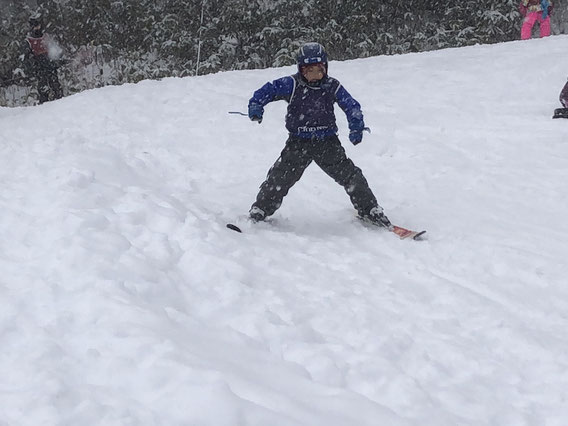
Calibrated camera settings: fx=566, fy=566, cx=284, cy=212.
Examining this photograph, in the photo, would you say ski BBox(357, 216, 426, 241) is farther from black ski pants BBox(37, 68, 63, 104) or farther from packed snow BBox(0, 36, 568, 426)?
black ski pants BBox(37, 68, 63, 104)

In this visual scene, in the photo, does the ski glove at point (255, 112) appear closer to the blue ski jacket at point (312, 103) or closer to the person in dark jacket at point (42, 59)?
the blue ski jacket at point (312, 103)

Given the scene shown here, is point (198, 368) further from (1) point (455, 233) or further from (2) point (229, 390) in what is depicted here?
(1) point (455, 233)

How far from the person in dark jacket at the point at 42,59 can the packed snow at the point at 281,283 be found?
3.91 meters

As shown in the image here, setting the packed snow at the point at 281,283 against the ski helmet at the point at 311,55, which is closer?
the packed snow at the point at 281,283

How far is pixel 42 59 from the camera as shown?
466 inches

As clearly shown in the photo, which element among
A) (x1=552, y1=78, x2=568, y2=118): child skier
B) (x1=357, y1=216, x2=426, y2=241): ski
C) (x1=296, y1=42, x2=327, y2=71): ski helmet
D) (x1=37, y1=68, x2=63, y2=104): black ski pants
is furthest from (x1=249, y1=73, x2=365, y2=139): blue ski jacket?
(x1=37, y1=68, x2=63, y2=104): black ski pants

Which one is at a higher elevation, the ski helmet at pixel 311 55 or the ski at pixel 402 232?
the ski helmet at pixel 311 55

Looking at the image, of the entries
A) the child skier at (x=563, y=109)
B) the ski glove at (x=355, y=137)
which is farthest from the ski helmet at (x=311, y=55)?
the child skier at (x=563, y=109)

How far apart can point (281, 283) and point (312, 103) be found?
1.96 metres

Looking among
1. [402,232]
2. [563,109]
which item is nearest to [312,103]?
[402,232]

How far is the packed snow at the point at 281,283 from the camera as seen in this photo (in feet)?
8.80

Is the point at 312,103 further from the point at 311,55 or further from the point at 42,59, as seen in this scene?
the point at 42,59

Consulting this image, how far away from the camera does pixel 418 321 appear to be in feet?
12.5

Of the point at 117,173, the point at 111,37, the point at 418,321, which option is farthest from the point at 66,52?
the point at 418,321
